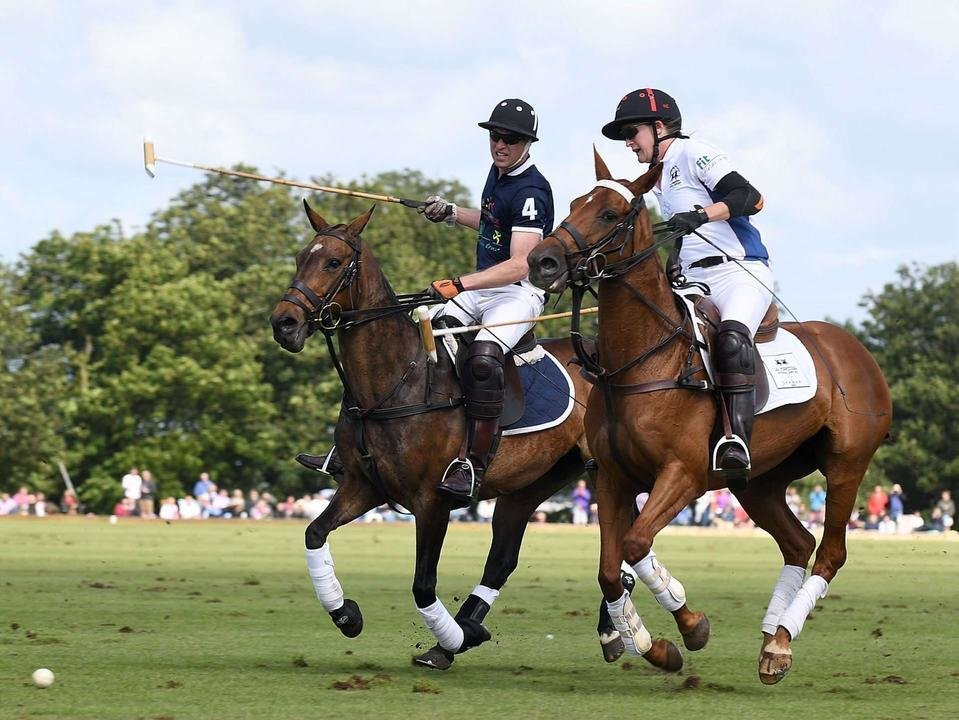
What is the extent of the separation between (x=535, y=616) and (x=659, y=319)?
16.9 ft

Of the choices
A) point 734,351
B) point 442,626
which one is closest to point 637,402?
point 734,351

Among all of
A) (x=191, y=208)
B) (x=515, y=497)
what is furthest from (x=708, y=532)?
(x=191, y=208)

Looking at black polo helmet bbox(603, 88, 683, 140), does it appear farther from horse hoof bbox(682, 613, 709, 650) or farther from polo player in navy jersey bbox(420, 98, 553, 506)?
horse hoof bbox(682, 613, 709, 650)

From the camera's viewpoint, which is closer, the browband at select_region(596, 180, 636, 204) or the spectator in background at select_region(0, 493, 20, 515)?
the browband at select_region(596, 180, 636, 204)

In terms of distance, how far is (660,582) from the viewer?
28.2ft

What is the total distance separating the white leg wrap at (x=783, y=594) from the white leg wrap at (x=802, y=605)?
0.07 meters

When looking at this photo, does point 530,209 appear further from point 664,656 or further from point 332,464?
point 664,656

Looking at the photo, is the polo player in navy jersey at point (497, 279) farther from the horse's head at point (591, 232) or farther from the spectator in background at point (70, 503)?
the spectator in background at point (70, 503)

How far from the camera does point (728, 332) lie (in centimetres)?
882

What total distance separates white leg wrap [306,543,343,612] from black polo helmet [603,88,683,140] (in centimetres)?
299

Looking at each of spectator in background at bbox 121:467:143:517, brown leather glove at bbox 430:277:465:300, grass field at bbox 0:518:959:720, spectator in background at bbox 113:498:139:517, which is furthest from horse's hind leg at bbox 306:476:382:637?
spectator in background at bbox 113:498:139:517

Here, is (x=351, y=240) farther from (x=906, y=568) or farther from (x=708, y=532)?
(x=708, y=532)

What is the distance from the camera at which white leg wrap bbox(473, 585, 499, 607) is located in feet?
33.3

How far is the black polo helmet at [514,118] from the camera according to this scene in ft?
33.7
